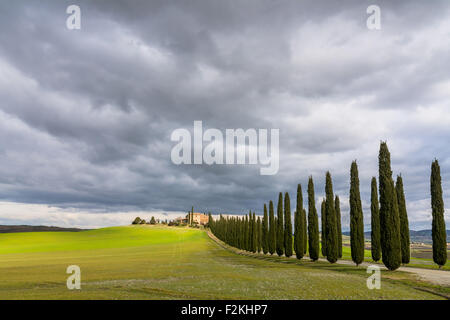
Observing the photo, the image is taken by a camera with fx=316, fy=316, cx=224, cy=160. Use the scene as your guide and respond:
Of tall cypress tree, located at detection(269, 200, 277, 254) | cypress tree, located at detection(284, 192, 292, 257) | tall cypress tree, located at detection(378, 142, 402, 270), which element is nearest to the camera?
tall cypress tree, located at detection(378, 142, 402, 270)

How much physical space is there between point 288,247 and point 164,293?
38.2 meters

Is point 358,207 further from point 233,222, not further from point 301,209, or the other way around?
point 233,222

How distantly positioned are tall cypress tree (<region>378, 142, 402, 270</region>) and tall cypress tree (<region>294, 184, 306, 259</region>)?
57.0 feet

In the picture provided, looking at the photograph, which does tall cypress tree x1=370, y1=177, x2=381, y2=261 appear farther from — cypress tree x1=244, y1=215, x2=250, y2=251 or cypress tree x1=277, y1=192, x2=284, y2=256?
cypress tree x1=244, y1=215, x2=250, y2=251

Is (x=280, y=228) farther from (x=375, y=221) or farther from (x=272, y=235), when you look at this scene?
(x=375, y=221)

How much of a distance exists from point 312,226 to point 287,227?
7621 millimetres

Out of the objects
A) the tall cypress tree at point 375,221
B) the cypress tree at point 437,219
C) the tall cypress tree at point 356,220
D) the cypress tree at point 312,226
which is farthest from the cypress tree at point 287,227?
the cypress tree at point 437,219

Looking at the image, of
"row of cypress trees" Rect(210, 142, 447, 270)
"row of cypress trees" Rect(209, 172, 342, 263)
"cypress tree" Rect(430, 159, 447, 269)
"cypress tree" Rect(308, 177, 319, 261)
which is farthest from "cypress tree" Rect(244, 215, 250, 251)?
"cypress tree" Rect(430, 159, 447, 269)

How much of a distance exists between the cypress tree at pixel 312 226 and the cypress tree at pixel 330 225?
8.07ft

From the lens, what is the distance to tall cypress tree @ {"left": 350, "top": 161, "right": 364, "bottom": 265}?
118 ft

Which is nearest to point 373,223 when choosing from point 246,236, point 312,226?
point 312,226

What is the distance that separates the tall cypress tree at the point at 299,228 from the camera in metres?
47.3

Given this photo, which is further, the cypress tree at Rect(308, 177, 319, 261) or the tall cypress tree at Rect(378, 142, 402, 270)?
the cypress tree at Rect(308, 177, 319, 261)
